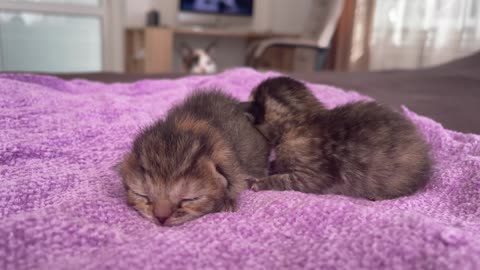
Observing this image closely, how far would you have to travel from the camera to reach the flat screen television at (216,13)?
225 inches

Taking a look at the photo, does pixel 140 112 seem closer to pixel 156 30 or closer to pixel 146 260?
pixel 146 260

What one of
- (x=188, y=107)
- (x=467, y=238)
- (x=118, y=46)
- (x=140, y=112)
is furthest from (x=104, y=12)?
(x=467, y=238)

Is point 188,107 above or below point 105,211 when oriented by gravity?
above

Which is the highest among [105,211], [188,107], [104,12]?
[104,12]

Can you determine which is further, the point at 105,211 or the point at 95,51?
the point at 95,51

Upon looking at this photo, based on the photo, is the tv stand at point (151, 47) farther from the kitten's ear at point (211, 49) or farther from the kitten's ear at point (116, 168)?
the kitten's ear at point (116, 168)

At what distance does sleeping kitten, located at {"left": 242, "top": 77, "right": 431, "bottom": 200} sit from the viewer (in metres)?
1.00

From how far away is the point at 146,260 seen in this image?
0.58 meters

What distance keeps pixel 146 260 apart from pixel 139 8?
212 inches

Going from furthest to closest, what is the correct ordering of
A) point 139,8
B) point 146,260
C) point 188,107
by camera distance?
1. point 139,8
2. point 188,107
3. point 146,260

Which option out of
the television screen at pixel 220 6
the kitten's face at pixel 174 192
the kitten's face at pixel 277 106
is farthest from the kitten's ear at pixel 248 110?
the television screen at pixel 220 6

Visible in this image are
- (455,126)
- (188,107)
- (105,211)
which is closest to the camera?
(105,211)

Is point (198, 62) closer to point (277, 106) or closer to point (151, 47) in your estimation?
point (151, 47)

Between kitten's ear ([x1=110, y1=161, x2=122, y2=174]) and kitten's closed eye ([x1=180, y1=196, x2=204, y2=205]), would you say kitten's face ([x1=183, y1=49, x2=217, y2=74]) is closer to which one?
kitten's ear ([x1=110, y1=161, x2=122, y2=174])
